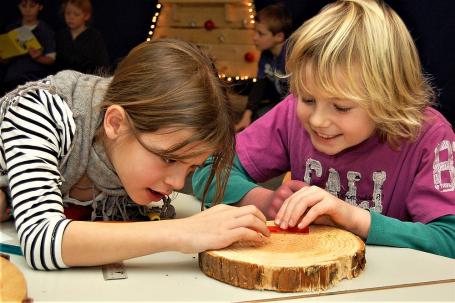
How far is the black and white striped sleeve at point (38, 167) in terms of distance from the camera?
3.17ft

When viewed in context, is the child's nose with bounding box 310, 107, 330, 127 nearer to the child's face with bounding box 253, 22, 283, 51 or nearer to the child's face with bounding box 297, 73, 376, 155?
the child's face with bounding box 297, 73, 376, 155

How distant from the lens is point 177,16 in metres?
5.36

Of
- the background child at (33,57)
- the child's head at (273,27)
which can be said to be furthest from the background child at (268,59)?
the background child at (33,57)

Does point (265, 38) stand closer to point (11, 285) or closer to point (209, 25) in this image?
point (209, 25)

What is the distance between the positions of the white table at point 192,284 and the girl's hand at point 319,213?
10 cm

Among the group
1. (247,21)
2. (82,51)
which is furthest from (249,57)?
(82,51)

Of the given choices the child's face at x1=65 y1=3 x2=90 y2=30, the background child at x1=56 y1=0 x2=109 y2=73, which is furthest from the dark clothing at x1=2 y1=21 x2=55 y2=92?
the child's face at x1=65 y1=3 x2=90 y2=30

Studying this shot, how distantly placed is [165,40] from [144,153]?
0.21 m

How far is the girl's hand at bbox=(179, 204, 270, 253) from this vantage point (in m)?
0.98

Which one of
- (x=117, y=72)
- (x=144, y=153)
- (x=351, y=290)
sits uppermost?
(x=117, y=72)

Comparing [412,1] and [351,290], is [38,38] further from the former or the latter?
[351,290]

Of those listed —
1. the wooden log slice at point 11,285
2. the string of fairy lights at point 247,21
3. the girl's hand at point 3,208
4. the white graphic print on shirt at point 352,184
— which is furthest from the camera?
the string of fairy lights at point 247,21

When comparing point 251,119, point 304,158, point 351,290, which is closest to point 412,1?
point 251,119

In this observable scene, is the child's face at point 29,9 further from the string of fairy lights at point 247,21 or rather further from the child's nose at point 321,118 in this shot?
the child's nose at point 321,118
